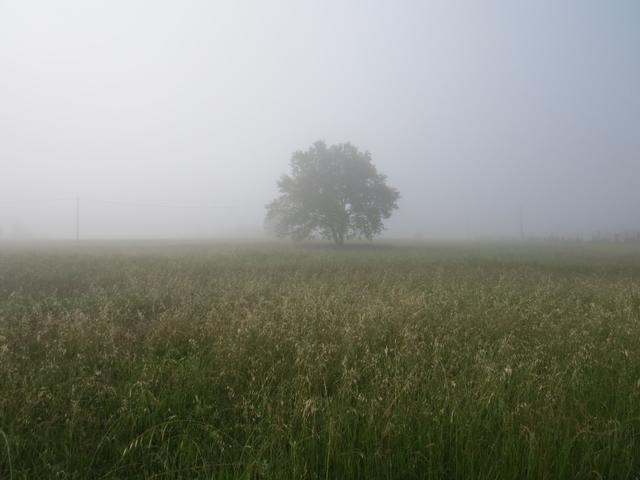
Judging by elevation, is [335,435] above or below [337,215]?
below

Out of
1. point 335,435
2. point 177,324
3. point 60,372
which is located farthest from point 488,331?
point 60,372

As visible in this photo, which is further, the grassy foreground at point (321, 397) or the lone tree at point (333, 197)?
the lone tree at point (333, 197)

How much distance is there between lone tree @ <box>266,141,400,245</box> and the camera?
3834 cm

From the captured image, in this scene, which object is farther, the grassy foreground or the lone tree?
the lone tree

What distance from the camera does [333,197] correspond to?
127 feet

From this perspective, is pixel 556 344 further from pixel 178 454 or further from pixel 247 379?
pixel 178 454

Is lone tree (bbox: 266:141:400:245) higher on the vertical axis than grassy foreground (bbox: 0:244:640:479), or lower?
higher

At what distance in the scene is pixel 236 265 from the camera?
14789mm

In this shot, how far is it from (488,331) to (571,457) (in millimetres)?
2955

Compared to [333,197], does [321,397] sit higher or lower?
lower

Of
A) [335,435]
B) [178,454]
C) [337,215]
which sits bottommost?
[178,454]

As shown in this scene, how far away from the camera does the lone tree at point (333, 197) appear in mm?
38344

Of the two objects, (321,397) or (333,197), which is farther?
(333,197)

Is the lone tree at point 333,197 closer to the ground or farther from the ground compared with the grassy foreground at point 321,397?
farther from the ground
